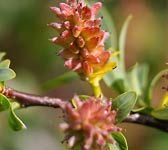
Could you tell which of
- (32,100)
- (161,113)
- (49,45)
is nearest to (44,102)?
(32,100)

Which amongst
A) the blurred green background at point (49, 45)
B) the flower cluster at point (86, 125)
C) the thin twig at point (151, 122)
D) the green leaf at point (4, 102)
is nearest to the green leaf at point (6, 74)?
the green leaf at point (4, 102)

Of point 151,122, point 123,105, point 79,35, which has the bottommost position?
point 151,122

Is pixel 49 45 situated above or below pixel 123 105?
below

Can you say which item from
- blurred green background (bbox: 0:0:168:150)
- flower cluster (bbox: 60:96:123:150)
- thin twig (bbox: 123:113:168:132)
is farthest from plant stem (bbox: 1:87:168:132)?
blurred green background (bbox: 0:0:168:150)

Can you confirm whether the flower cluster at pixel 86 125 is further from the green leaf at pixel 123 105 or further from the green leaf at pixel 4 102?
the green leaf at pixel 4 102

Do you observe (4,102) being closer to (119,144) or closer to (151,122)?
(119,144)
